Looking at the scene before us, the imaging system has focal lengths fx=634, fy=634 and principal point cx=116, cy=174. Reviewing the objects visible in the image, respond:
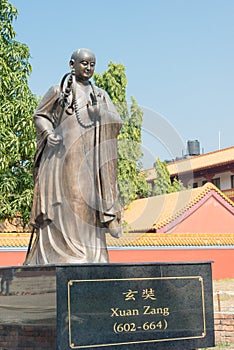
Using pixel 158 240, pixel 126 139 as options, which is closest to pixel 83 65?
pixel 158 240

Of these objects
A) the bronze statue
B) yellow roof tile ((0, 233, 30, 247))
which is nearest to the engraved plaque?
the bronze statue

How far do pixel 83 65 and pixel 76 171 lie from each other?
864 mm

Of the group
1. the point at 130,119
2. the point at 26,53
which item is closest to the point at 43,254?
the point at 26,53

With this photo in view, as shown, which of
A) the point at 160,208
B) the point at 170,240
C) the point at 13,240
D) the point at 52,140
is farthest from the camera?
the point at 160,208

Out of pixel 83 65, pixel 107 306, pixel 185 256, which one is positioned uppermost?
pixel 185 256

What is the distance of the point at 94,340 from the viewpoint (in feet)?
14.1

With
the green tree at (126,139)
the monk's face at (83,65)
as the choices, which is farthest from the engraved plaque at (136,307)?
the green tree at (126,139)

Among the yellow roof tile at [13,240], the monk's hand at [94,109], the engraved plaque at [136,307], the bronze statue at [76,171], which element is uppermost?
the yellow roof tile at [13,240]

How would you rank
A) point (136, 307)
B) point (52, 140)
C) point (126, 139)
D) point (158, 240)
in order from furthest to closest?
1. point (126, 139)
2. point (158, 240)
3. point (52, 140)
4. point (136, 307)

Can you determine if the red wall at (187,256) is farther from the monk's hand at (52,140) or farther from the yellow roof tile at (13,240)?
the monk's hand at (52,140)

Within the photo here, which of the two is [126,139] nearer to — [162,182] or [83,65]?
[162,182]

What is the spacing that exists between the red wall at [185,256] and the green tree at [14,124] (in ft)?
9.57

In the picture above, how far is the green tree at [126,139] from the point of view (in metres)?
17.4

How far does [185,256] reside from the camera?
627 inches
